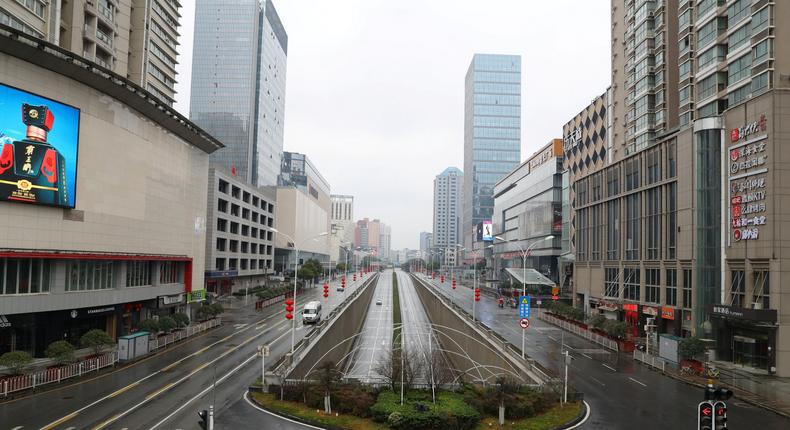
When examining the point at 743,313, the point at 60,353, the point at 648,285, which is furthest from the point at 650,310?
the point at 60,353

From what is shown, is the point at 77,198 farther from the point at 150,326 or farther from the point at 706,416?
the point at 706,416

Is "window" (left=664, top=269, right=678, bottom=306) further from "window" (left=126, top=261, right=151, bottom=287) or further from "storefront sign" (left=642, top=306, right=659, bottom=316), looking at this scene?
"window" (left=126, top=261, right=151, bottom=287)

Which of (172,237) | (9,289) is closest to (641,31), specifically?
(172,237)

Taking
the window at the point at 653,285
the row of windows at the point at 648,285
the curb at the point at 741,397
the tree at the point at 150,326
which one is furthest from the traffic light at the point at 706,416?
the window at the point at 653,285

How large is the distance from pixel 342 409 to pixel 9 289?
90.7ft

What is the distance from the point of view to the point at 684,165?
163 feet

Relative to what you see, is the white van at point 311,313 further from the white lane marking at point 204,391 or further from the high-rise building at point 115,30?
the high-rise building at point 115,30

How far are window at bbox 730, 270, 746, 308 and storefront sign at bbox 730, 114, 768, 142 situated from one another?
1095cm

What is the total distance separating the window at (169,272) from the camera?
58.8 m

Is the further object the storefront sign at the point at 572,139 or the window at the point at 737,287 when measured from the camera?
the storefront sign at the point at 572,139

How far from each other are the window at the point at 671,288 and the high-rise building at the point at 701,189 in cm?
10

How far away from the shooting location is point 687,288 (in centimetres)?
4941

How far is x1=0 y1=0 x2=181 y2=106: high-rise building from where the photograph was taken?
4947 centimetres

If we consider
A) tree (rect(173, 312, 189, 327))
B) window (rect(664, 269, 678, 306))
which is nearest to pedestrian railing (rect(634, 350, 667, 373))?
window (rect(664, 269, 678, 306))
